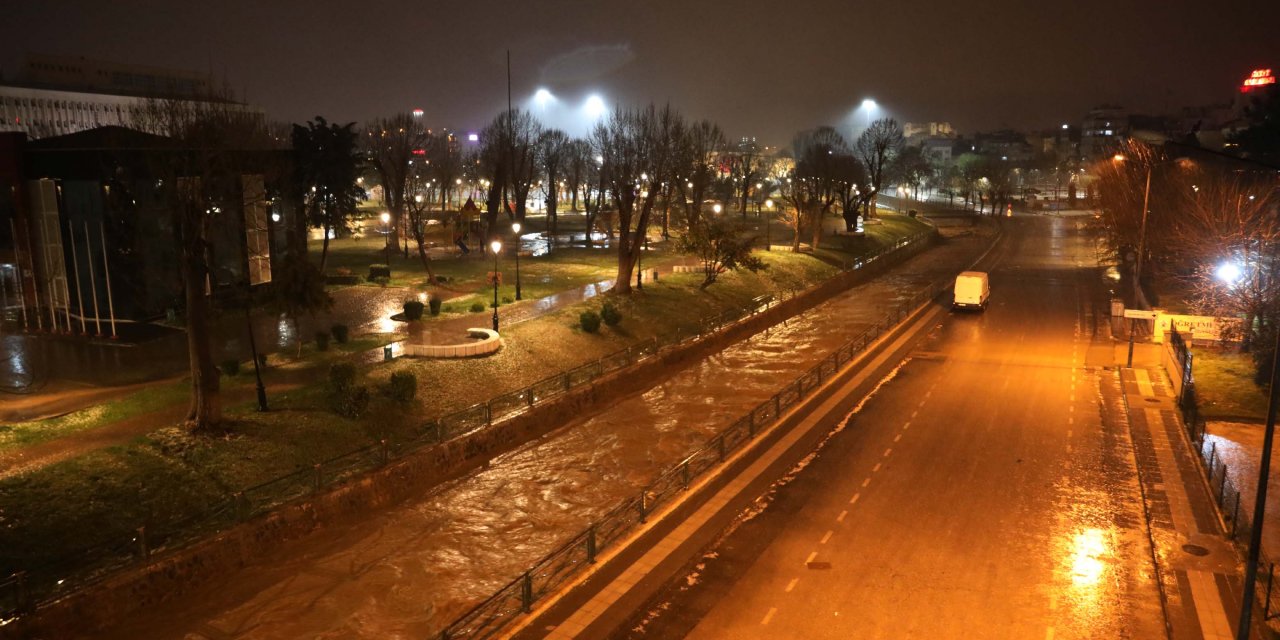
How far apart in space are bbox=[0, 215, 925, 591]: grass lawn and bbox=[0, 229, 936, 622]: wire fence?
0.59ft

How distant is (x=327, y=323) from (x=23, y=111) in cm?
7550

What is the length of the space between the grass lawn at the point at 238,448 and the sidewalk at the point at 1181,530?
1771 centimetres

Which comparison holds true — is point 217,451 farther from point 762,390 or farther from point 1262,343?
point 1262,343

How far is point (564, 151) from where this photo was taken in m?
91.3

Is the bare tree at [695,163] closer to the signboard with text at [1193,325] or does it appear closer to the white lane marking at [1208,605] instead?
the signboard with text at [1193,325]

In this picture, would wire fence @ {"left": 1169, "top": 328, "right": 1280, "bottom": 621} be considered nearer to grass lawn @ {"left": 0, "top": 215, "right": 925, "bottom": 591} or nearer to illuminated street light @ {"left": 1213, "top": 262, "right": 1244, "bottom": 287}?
illuminated street light @ {"left": 1213, "top": 262, "right": 1244, "bottom": 287}

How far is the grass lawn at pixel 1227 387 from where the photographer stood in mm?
24625

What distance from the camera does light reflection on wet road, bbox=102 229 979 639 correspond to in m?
14.3

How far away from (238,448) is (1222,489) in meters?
21.9

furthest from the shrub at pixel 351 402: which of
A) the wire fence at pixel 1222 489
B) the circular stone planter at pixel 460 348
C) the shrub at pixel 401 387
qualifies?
the wire fence at pixel 1222 489

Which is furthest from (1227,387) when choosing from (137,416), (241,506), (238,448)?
(137,416)

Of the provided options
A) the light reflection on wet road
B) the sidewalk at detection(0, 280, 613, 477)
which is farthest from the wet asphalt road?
the sidewalk at detection(0, 280, 613, 477)

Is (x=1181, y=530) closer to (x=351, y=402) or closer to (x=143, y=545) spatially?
(x=351, y=402)

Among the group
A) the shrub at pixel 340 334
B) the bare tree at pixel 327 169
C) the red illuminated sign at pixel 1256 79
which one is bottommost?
the shrub at pixel 340 334
